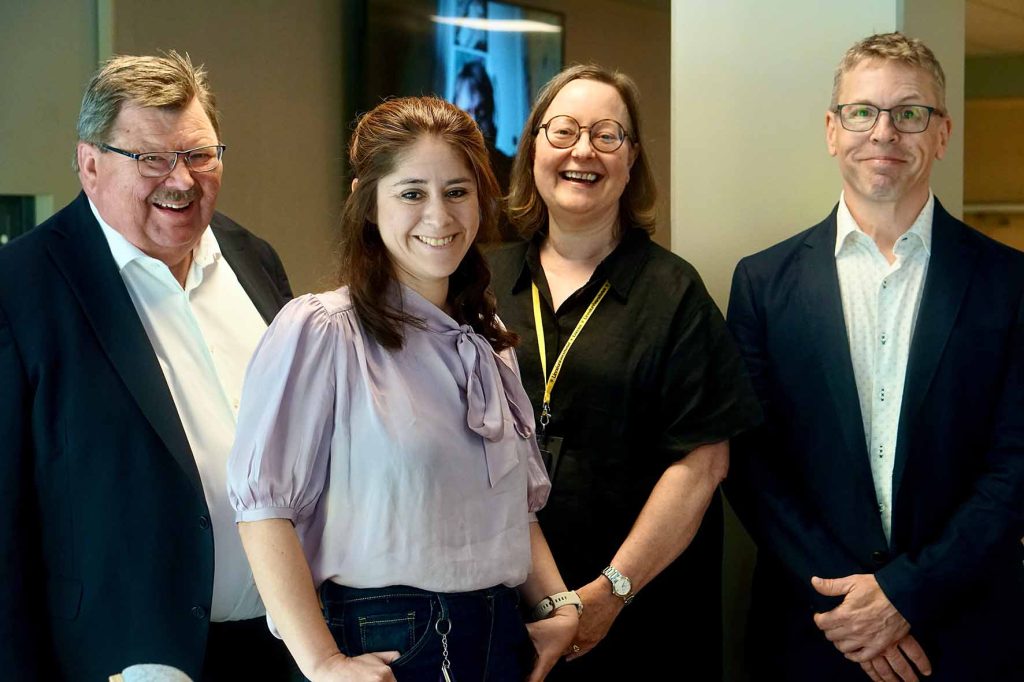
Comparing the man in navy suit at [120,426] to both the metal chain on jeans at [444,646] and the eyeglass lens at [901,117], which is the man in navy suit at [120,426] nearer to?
the metal chain on jeans at [444,646]

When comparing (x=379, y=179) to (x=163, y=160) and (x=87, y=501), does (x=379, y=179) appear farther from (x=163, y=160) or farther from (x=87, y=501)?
(x=87, y=501)

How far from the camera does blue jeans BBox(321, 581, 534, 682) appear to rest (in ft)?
5.58

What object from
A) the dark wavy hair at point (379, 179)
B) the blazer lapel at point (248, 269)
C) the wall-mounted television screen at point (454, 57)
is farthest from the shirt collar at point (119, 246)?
the wall-mounted television screen at point (454, 57)

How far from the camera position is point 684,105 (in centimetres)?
316

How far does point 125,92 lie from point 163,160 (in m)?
0.15

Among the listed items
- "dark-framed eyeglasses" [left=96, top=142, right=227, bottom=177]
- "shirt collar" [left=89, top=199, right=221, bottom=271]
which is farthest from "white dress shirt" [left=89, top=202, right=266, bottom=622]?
"dark-framed eyeglasses" [left=96, top=142, right=227, bottom=177]

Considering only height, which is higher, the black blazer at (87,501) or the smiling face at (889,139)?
the smiling face at (889,139)

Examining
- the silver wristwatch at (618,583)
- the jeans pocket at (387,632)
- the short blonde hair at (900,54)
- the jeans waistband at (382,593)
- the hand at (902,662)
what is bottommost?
the hand at (902,662)

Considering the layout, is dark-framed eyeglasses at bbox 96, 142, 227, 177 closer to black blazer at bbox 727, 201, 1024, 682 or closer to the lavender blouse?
the lavender blouse

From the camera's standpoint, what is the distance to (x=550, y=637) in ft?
6.45

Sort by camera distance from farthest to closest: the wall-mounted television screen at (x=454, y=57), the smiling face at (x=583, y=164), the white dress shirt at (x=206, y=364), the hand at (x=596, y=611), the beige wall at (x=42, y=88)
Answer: the wall-mounted television screen at (x=454, y=57)
the beige wall at (x=42, y=88)
the smiling face at (x=583, y=164)
the hand at (x=596, y=611)
the white dress shirt at (x=206, y=364)

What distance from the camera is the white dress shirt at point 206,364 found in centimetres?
216

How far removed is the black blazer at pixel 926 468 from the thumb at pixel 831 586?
2 cm

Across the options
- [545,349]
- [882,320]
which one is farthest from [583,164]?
[882,320]
